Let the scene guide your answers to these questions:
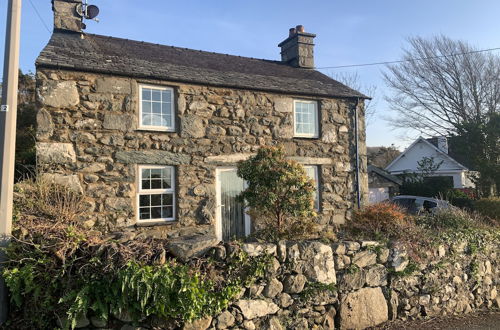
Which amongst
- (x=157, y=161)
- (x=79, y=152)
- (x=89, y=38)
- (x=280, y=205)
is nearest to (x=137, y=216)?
(x=157, y=161)

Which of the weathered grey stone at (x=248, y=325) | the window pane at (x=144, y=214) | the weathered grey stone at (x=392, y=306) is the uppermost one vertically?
the window pane at (x=144, y=214)

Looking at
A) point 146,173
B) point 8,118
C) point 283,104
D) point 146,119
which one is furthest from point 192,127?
point 8,118

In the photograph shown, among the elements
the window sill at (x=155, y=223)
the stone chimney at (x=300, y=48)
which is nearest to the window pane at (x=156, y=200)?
the window sill at (x=155, y=223)

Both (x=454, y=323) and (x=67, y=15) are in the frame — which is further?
(x=67, y=15)

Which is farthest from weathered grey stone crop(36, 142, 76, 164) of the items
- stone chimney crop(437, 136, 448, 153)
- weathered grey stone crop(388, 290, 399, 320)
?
stone chimney crop(437, 136, 448, 153)

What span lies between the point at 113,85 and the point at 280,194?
4939mm

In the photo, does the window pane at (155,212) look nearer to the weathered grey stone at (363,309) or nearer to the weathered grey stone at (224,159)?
the weathered grey stone at (224,159)

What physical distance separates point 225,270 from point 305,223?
190 cm

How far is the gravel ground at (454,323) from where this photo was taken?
224 inches

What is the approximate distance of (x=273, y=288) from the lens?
495 cm

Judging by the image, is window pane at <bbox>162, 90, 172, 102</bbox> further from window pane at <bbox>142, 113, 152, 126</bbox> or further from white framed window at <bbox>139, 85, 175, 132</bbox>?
window pane at <bbox>142, 113, 152, 126</bbox>

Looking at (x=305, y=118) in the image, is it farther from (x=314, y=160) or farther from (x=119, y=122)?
(x=119, y=122)

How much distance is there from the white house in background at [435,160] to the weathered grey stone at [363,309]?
18.0 meters

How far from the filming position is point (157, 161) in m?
8.58
